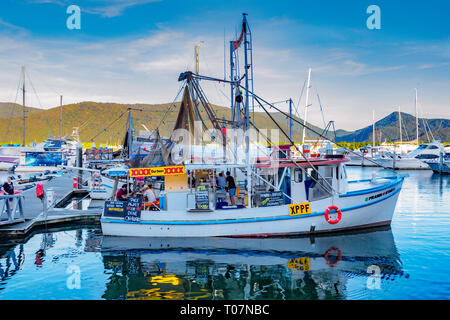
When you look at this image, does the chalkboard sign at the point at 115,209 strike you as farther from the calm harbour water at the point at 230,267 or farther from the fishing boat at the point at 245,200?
the calm harbour water at the point at 230,267

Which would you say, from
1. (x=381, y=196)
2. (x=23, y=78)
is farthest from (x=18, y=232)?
(x=23, y=78)

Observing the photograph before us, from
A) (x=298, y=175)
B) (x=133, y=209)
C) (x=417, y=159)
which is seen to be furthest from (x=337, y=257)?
(x=417, y=159)

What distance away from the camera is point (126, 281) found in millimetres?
11328

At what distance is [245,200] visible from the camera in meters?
16.4

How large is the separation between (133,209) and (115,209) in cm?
91

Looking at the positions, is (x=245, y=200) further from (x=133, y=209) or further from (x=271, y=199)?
(x=133, y=209)

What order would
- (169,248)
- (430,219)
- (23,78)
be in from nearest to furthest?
(169,248) → (430,219) → (23,78)

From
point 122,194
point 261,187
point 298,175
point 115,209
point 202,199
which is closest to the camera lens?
point 202,199

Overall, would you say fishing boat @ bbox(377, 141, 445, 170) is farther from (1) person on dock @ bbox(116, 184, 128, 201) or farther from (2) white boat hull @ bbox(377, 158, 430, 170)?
(1) person on dock @ bbox(116, 184, 128, 201)

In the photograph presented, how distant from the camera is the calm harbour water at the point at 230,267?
1033 cm

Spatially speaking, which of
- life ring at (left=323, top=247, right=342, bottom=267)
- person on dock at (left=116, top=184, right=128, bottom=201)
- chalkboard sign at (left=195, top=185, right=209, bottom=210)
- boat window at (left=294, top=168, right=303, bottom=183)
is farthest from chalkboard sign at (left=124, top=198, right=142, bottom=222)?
life ring at (left=323, top=247, right=342, bottom=267)

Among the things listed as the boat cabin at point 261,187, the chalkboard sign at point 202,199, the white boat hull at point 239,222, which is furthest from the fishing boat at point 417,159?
the chalkboard sign at point 202,199

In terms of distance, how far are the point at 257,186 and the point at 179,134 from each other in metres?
4.55
